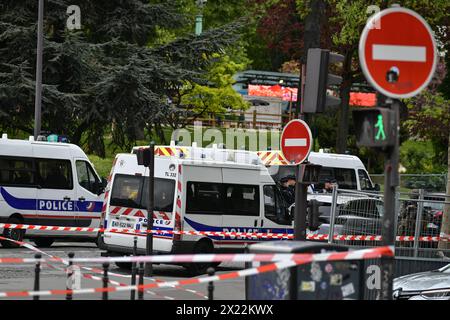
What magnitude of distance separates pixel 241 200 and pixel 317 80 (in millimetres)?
7962

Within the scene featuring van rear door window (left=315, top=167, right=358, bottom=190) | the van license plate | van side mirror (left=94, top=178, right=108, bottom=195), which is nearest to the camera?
the van license plate

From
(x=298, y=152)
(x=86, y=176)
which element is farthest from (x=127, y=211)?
(x=298, y=152)

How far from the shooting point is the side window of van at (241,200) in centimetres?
2205

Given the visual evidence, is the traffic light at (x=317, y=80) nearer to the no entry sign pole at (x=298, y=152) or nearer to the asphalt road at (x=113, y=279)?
the no entry sign pole at (x=298, y=152)

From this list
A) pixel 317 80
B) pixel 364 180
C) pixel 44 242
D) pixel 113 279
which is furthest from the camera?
pixel 364 180

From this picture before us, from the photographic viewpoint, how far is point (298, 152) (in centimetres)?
1544

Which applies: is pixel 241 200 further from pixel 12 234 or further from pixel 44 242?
pixel 44 242

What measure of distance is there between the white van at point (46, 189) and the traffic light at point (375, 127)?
16.9m

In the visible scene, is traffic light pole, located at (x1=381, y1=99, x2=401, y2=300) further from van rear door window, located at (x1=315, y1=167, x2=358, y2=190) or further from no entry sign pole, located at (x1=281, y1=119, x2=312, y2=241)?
van rear door window, located at (x1=315, y1=167, x2=358, y2=190)

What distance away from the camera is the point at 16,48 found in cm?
3672

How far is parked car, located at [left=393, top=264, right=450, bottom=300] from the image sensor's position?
13727 mm

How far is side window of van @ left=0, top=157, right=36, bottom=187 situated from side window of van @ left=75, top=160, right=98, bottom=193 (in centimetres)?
138

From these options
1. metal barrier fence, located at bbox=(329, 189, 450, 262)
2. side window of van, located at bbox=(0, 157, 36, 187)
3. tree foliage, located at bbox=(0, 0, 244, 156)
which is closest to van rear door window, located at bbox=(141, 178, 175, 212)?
metal barrier fence, located at bbox=(329, 189, 450, 262)

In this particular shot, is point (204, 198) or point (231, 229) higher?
point (204, 198)
